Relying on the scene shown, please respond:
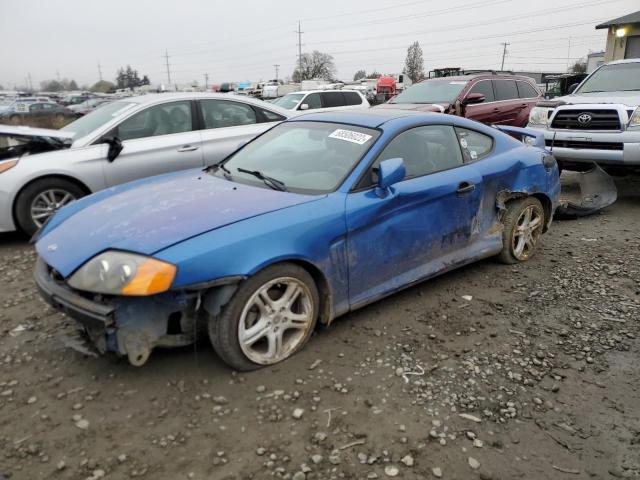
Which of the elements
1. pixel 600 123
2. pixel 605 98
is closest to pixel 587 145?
pixel 600 123

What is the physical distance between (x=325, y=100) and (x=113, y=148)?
8896mm

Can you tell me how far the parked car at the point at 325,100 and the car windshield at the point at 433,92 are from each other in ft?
10.7

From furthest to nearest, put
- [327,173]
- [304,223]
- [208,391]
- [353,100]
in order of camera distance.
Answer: [353,100] < [327,173] < [304,223] < [208,391]

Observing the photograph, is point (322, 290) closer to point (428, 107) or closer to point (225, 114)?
point (225, 114)

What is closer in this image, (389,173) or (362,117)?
(389,173)

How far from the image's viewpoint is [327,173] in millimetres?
3451

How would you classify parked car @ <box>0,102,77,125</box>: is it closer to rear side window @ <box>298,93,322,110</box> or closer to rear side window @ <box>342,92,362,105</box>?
rear side window @ <box>298,93,322,110</box>

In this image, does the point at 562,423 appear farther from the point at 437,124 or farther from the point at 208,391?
the point at 437,124

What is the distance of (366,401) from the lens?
9.00ft

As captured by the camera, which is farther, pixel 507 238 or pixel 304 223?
pixel 507 238

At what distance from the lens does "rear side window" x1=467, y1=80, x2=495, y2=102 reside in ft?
31.3

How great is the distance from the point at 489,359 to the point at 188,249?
1948 mm

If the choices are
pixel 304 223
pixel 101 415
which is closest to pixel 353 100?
pixel 304 223

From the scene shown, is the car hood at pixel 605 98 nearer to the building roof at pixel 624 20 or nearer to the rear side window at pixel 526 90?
the rear side window at pixel 526 90
